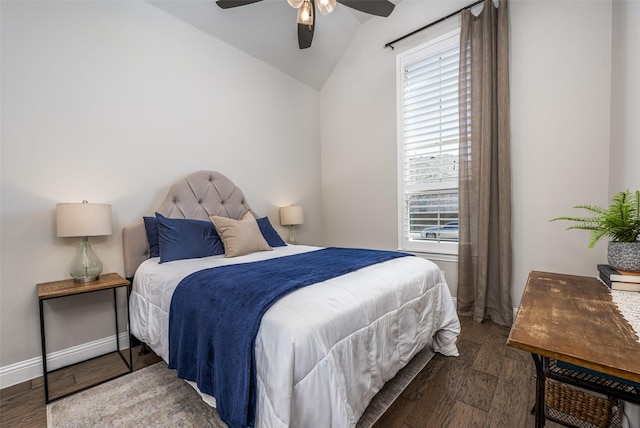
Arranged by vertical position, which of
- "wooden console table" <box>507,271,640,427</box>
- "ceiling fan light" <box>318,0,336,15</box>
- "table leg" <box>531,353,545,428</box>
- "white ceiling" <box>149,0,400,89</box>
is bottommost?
"table leg" <box>531,353,545,428</box>

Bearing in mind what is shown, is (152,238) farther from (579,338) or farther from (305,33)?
(579,338)

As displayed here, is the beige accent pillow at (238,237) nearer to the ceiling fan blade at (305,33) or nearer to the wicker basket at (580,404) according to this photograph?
the ceiling fan blade at (305,33)

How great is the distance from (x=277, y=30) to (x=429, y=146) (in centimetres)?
218

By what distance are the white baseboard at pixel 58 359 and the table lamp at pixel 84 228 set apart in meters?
0.59

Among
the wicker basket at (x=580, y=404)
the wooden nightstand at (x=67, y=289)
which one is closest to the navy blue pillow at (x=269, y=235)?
the wooden nightstand at (x=67, y=289)

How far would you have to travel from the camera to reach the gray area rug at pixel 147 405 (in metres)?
1.47

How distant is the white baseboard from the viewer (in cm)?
186

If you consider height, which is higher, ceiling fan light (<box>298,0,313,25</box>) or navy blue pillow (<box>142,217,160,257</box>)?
ceiling fan light (<box>298,0,313,25</box>)

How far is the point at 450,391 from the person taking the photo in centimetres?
165

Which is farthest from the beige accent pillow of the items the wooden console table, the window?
the wooden console table

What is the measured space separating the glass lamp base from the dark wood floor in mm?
686

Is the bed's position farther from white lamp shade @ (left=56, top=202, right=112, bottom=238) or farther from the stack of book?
the stack of book

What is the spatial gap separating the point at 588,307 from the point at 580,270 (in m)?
1.71

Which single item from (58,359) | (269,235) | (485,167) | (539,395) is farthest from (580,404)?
(58,359)
